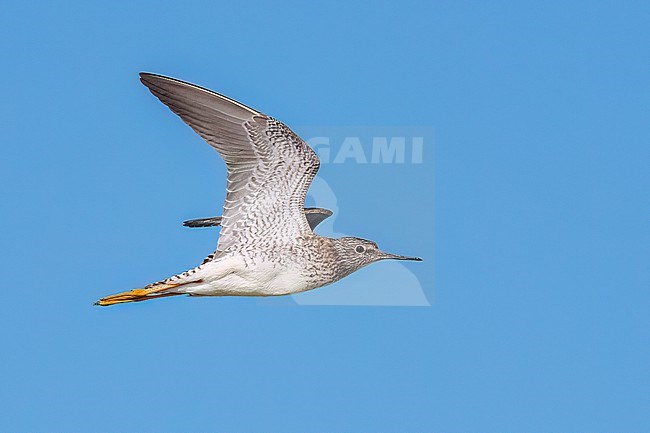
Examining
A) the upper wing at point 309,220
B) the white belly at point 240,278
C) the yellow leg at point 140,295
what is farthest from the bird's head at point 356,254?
the yellow leg at point 140,295

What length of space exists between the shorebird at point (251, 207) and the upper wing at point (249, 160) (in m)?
0.01

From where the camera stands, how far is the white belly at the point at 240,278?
1662 centimetres

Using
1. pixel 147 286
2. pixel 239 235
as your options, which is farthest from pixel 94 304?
pixel 239 235

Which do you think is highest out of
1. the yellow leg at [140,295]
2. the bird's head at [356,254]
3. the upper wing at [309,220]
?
the upper wing at [309,220]

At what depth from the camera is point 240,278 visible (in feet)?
54.7

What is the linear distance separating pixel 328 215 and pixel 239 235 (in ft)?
8.10

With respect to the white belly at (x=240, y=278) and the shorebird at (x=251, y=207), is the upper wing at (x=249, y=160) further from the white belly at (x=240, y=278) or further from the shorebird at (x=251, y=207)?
the white belly at (x=240, y=278)

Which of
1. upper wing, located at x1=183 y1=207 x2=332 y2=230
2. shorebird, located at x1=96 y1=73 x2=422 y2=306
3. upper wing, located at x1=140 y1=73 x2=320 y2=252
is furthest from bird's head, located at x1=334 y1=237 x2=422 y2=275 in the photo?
upper wing, located at x1=183 y1=207 x2=332 y2=230

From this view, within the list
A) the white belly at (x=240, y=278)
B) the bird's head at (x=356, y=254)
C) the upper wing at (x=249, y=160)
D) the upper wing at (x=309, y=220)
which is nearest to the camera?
the upper wing at (x=249, y=160)

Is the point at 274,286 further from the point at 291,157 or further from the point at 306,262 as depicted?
the point at 291,157

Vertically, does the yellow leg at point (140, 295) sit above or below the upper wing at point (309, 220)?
below

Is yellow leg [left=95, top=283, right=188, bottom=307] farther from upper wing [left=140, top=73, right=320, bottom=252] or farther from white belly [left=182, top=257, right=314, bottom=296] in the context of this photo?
upper wing [left=140, top=73, right=320, bottom=252]

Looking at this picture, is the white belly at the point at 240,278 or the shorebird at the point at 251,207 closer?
the shorebird at the point at 251,207

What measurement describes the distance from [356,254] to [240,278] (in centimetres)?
167
